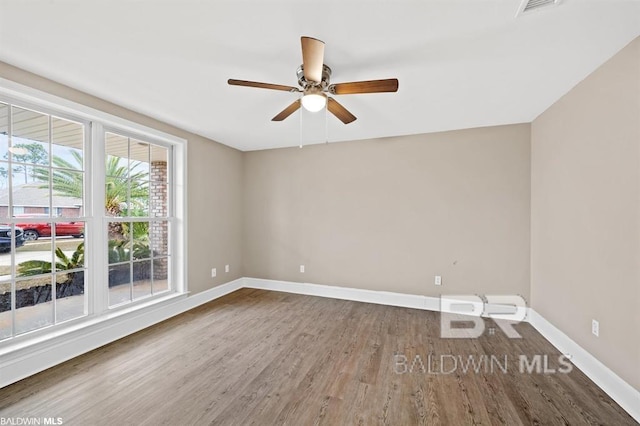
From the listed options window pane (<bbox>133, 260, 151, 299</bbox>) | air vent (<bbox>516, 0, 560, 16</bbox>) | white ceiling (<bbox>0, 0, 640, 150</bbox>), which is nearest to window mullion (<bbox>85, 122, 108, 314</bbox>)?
window pane (<bbox>133, 260, 151, 299</bbox>)

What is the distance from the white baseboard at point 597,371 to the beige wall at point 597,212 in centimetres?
6

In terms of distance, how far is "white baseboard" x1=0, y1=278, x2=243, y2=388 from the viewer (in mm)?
2125

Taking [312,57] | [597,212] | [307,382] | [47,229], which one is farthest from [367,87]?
[47,229]

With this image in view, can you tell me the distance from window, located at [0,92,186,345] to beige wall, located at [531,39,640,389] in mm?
4377

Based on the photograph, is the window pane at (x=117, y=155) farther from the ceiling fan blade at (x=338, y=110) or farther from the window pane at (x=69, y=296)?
the ceiling fan blade at (x=338, y=110)

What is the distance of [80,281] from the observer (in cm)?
272

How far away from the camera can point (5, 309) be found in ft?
7.29

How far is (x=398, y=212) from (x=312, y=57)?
9.08ft

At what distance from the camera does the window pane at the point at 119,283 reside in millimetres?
2975

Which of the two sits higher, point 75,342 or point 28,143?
point 28,143

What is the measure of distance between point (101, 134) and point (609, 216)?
4.61m

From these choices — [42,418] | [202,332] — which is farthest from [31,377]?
[202,332]

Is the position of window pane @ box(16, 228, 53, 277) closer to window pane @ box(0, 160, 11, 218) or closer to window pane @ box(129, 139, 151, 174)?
window pane @ box(0, 160, 11, 218)

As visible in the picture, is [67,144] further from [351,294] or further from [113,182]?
[351,294]
